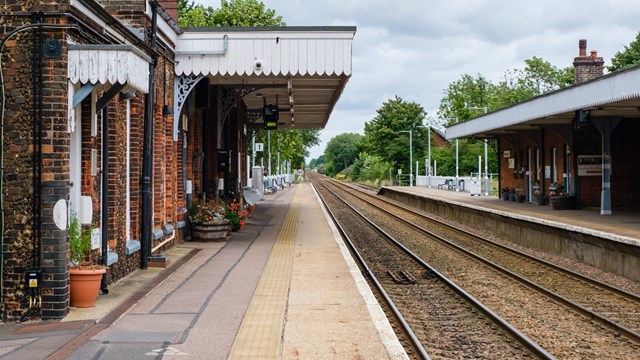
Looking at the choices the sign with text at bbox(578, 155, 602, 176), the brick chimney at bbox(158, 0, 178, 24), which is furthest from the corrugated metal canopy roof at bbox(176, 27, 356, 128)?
the sign with text at bbox(578, 155, 602, 176)

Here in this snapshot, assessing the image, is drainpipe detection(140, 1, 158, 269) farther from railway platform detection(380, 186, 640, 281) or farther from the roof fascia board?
railway platform detection(380, 186, 640, 281)

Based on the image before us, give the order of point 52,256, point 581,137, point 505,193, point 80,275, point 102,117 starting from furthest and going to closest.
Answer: point 505,193 → point 581,137 → point 102,117 → point 80,275 → point 52,256

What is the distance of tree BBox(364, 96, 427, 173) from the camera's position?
6938 centimetres

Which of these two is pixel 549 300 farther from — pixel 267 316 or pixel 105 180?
pixel 105 180

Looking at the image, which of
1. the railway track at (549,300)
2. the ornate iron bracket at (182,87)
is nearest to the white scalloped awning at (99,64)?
the railway track at (549,300)

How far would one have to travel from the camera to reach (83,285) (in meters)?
7.91

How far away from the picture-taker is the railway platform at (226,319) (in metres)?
6.25

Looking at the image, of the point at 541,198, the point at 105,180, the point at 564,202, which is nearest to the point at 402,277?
the point at 105,180

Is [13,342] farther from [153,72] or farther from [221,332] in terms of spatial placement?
[153,72]

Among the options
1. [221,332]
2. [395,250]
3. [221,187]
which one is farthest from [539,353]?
[221,187]

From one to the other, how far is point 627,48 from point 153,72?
185 feet

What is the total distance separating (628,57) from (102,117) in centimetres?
5747

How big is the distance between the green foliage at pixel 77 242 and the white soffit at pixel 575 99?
11493mm

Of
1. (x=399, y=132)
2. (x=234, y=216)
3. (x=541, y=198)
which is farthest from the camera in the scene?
(x=399, y=132)
